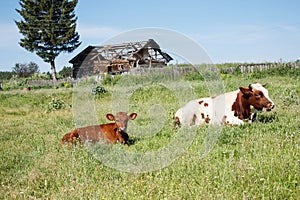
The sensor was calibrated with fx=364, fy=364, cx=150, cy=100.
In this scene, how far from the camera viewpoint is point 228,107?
31.4 feet

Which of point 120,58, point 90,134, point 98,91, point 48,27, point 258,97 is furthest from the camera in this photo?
point 48,27

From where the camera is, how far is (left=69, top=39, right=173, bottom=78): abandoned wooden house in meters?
9.40

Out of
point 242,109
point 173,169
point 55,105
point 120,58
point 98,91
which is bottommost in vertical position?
point 55,105

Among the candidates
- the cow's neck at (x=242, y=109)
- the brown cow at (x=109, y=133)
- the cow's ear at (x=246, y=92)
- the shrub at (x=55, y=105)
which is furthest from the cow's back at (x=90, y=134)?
the shrub at (x=55, y=105)

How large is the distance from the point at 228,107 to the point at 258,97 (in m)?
0.85

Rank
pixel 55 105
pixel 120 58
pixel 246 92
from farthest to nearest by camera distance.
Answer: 1. pixel 55 105
2. pixel 120 58
3. pixel 246 92

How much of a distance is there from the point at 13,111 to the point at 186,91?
11.7 metres

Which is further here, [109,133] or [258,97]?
[258,97]

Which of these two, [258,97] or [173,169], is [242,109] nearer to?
[258,97]

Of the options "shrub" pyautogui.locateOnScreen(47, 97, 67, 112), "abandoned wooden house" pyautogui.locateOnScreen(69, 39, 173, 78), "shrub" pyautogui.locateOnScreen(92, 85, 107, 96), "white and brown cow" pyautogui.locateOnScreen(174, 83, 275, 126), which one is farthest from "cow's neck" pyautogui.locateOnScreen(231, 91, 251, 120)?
"shrub" pyautogui.locateOnScreen(92, 85, 107, 96)

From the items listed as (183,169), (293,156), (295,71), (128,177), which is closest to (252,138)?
(293,156)

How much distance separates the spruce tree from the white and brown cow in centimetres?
5570

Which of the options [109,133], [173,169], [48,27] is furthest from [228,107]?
[48,27]

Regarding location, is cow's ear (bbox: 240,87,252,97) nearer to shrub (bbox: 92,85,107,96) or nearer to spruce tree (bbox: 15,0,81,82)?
shrub (bbox: 92,85,107,96)
